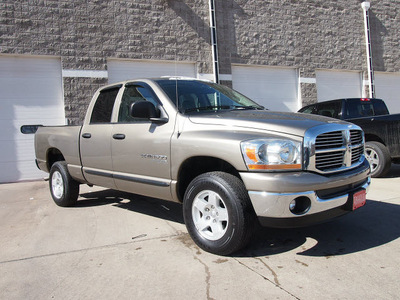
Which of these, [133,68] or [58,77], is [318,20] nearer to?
[133,68]

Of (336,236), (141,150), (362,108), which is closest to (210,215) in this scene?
(141,150)

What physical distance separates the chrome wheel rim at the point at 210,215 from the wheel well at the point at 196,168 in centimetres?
36

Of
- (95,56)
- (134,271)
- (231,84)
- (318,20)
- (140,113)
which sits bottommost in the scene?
(134,271)

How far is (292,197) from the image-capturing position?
291 cm

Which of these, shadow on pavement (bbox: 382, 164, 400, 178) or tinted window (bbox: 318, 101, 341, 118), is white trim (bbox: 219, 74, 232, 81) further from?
shadow on pavement (bbox: 382, 164, 400, 178)

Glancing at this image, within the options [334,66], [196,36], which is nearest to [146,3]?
[196,36]

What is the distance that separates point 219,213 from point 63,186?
3.33 m

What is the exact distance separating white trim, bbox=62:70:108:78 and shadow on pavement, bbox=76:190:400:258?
19.8 feet

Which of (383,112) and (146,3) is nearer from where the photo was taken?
(383,112)

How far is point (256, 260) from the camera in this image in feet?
10.6

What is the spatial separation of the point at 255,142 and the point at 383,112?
265 inches

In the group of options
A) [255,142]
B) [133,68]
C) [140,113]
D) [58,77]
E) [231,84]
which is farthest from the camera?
[231,84]

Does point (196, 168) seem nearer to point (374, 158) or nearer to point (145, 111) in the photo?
point (145, 111)

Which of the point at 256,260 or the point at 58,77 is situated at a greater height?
the point at 58,77
